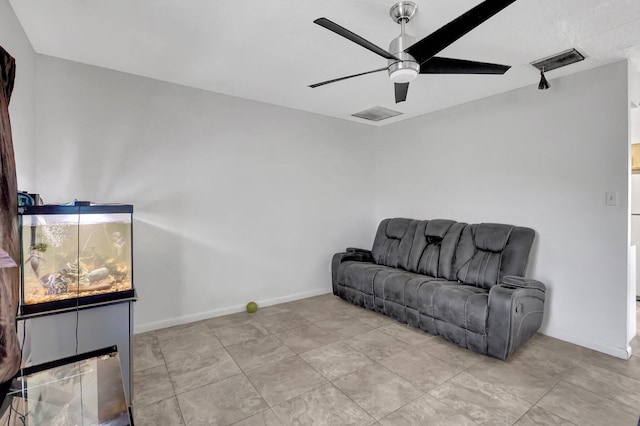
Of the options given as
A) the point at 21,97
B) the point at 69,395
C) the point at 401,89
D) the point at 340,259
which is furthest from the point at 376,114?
the point at 69,395

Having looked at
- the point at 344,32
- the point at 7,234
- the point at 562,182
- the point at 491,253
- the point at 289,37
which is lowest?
the point at 491,253

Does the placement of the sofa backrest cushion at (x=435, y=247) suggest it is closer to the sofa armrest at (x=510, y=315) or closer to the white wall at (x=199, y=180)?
the sofa armrest at (x=510, y=315)

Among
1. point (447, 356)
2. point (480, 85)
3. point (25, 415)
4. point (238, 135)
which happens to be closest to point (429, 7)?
point (480, 85)

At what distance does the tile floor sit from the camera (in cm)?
188

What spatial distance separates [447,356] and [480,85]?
2691 millimetres

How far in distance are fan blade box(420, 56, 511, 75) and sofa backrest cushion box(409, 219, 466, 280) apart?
2.00 m

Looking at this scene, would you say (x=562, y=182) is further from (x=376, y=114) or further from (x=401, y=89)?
(x=376, y=114)

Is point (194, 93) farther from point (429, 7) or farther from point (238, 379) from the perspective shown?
point (238, 379)

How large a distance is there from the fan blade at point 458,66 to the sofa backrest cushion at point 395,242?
2.29 meters

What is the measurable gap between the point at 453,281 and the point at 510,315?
35.1 inches

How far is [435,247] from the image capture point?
3.68 metres

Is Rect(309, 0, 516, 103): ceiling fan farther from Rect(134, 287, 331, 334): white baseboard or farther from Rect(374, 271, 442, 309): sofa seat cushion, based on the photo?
Rect(134, 287, 331, 334): white baseboard

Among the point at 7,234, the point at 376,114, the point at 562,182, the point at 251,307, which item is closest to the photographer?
the point at 7,234

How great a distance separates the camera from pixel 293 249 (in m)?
4.09
